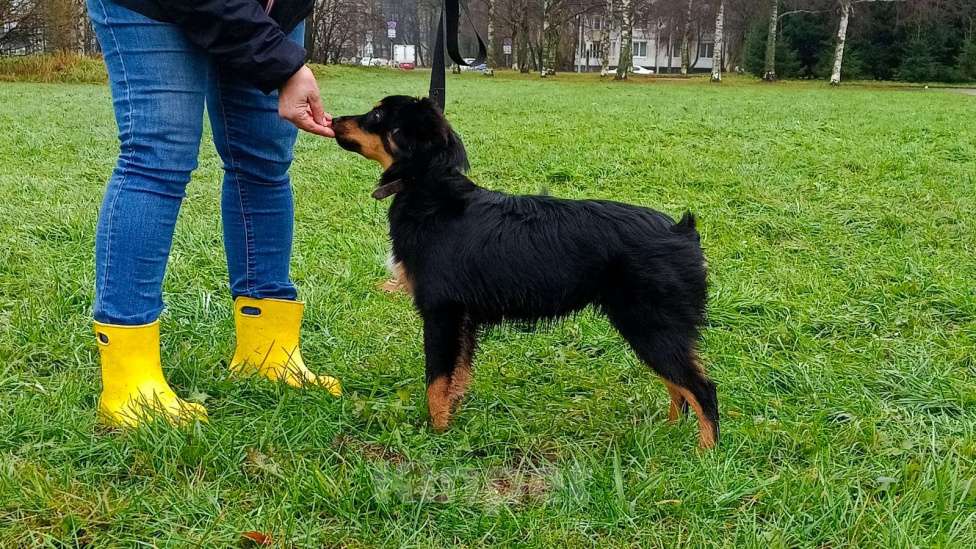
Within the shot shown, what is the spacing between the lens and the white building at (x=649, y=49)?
6575cm

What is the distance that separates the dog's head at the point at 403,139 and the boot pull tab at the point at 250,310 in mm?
646

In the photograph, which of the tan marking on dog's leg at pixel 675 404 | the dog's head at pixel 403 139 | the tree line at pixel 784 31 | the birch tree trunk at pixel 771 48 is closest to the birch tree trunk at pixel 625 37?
the tree line at pixel 784 31

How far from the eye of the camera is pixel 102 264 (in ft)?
7.89

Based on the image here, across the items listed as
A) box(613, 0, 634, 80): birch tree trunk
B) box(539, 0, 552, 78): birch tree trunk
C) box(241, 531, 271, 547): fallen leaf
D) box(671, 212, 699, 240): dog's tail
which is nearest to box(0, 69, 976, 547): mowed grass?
box(241, 531, 271, 547): fallen leaf

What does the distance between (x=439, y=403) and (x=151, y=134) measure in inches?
51.2

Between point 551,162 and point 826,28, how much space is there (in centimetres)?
4067

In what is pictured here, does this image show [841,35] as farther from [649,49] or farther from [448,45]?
[649,49]

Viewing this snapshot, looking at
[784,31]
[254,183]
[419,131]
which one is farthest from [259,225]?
[784,31]

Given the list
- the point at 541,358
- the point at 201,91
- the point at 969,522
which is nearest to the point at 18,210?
the point at 201,91

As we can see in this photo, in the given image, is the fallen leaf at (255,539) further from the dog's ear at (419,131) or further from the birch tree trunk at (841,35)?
the birch tree trunk at (841,35)

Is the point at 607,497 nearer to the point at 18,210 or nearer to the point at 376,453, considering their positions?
the point at 376,453

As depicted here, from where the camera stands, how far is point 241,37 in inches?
90.6

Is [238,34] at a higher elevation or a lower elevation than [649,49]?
lower

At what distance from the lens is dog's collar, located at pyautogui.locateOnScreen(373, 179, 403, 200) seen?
284 cm
